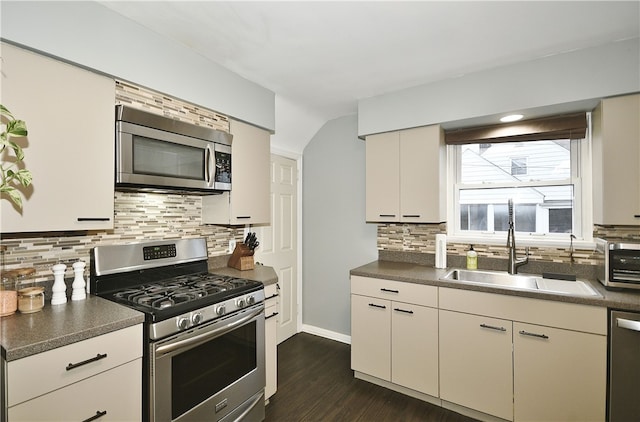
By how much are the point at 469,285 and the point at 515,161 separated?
48.3 inches

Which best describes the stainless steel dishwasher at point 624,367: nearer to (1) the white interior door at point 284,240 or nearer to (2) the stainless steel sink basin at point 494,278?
(2) the stainless steel sink basin at point 494,278

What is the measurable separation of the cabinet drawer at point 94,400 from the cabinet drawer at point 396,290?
1.63 metres

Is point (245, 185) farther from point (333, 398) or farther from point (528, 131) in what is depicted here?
point (528, 131)

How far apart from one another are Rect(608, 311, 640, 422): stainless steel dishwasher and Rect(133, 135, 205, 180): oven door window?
264 centimetres

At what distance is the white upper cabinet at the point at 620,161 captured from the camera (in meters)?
1.93

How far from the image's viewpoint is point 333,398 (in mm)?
2396

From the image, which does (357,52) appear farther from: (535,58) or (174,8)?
(535,58)

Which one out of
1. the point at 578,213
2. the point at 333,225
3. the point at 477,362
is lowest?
the point at 477,362

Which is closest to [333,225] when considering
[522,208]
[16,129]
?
[522,208]

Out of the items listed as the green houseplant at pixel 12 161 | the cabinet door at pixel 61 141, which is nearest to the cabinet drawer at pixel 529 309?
the cabinet door at pixel 61 141

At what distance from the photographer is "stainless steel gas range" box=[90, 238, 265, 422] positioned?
1.52 m

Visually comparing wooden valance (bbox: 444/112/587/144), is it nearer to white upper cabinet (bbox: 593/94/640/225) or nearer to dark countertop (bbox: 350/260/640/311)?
white upper cabinet (bbox: 593/94/640/225)

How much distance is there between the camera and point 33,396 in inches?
45.3

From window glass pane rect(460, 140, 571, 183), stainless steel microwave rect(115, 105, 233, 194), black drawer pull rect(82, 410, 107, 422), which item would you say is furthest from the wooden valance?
black drawer pull rect(82, 410, 107, 422)
